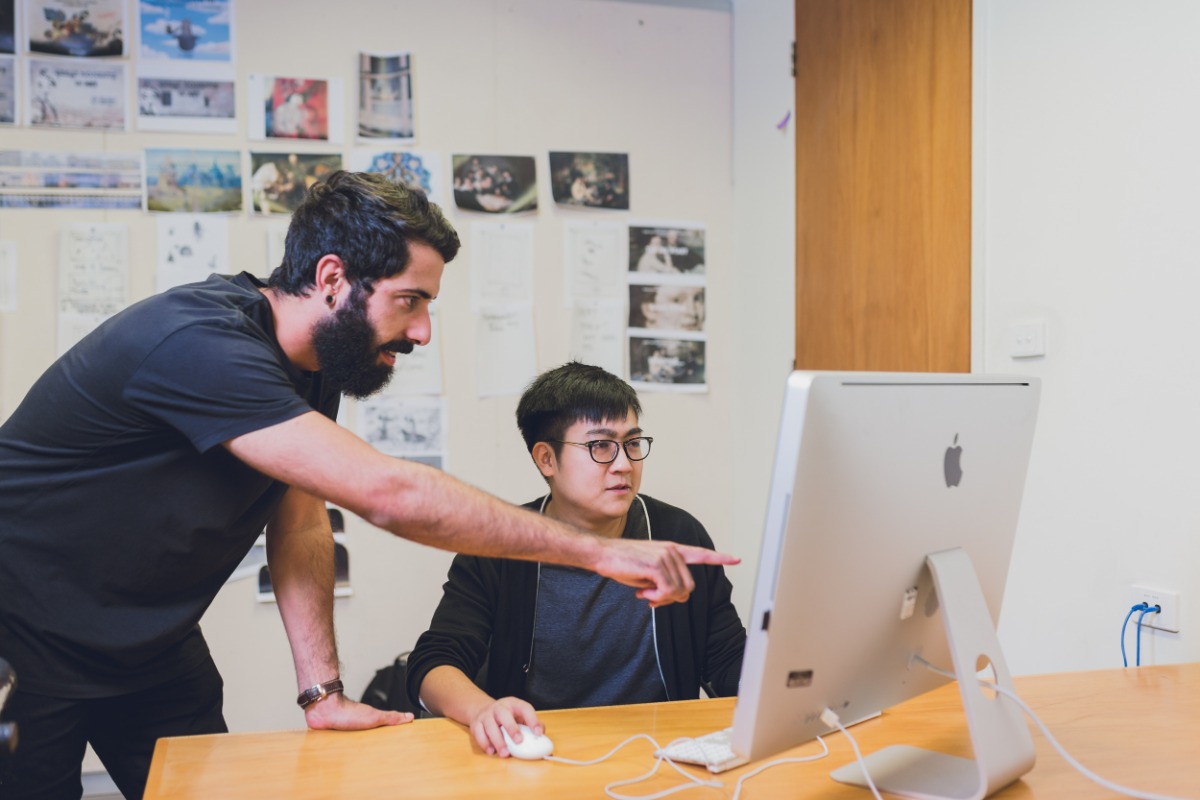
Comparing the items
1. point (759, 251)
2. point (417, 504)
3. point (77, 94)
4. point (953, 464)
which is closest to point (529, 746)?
point (417, 504)

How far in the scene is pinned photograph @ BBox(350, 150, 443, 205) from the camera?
3.04 m

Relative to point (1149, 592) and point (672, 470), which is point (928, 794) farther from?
point (672, 470)

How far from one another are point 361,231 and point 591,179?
1792mm

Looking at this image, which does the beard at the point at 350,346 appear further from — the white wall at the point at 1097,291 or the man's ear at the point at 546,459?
the white wall at the point at 1097,291

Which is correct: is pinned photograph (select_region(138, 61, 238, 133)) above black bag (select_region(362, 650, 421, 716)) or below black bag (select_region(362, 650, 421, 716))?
above

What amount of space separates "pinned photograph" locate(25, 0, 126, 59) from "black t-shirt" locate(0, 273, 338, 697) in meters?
1.83

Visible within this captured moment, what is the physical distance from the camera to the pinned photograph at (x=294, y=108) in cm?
297

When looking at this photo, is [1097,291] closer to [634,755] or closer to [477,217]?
[634,755]

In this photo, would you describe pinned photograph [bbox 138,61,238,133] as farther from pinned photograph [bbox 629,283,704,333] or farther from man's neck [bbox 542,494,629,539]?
man's neck [bbox 542,494,629,539]

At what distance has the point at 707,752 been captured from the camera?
1190 millimetres

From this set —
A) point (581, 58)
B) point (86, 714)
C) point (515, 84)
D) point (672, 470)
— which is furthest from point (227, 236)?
point (86, 714)

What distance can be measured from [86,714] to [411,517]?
0.67m

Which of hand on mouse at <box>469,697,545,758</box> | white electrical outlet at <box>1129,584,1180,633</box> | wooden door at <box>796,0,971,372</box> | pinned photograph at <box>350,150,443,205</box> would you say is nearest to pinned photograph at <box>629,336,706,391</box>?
wooden door at <box>796,0,971,372</box>

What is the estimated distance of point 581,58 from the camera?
324cm
